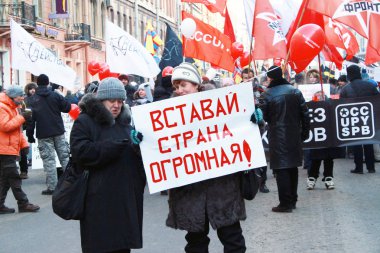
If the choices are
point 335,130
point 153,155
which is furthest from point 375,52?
point 153,155

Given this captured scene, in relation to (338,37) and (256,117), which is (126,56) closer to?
(338,37)

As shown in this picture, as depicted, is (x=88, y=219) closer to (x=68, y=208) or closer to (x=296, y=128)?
(x=68, y=208)

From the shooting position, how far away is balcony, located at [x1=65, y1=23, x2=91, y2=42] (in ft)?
124

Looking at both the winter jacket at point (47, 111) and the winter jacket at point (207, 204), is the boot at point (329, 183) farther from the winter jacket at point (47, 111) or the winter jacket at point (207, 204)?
the winter jacket at point (207, 204)

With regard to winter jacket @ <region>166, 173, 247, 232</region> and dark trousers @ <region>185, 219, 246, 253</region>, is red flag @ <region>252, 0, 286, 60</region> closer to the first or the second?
winter jacket @ <region>166, 173, 247, 232</region>

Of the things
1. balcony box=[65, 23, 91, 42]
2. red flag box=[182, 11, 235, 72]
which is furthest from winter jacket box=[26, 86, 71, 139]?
balcony box=[65, 23, 91, 42]

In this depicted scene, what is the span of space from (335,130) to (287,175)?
1.97 meters

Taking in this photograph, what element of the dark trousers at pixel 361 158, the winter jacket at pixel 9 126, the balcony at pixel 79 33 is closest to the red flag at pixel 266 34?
the dark trousers at pixel 361 158

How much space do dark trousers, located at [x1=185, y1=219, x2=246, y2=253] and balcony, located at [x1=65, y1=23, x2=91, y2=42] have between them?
33707 millimetres

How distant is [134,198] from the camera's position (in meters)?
4.75

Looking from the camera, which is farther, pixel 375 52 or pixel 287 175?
pixel 375 52

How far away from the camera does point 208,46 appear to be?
16141 millimetres

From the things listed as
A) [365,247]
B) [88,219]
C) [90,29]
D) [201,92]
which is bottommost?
[365,247]

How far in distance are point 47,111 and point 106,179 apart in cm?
704
